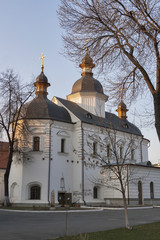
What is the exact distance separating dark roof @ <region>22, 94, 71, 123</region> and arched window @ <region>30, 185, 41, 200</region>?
7.34m

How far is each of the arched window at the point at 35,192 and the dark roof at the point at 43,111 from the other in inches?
289

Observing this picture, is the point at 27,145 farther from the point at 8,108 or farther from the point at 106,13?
the point at 106,13

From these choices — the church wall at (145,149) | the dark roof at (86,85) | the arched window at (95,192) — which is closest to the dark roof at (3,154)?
the dark roof at (86,85)

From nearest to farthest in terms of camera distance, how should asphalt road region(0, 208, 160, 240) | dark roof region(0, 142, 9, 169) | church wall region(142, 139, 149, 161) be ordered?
1. asphalt road region(0, 208, 160, 240)
2. dark roof region(0, 142, 9, 169)
3. church wall region(142, 139, 149, 161)

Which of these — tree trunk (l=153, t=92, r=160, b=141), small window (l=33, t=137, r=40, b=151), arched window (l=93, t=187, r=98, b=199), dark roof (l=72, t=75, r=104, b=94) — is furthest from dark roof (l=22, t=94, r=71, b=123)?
tree trunk (l=153, t=92, r=160, b=141)

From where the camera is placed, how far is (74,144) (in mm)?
33000

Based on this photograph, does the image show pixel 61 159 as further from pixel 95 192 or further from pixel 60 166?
A: pixel 95 192

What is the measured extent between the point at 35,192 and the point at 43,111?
28.3 ft

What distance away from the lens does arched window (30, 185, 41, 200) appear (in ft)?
97.6

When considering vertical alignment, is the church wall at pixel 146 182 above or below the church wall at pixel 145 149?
below

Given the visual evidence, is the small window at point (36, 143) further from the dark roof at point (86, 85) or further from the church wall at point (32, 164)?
the dark roof at point (86, 85)

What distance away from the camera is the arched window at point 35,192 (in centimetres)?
2975

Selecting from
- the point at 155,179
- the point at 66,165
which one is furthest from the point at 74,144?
the point at 155,179

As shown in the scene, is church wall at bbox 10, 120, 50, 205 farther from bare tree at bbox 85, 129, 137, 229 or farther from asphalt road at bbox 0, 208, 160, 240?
asphalt road at bbox 0, 208, 160, 240
